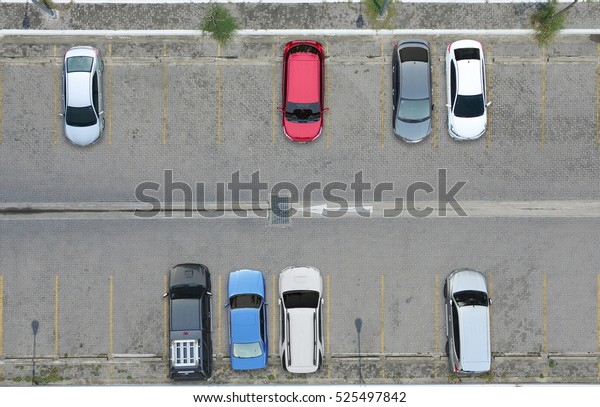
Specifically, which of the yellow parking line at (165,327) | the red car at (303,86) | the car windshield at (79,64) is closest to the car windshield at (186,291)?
the yellow parking line at (165,327)

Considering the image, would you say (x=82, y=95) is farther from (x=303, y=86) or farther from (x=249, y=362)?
(x=249, y=362)

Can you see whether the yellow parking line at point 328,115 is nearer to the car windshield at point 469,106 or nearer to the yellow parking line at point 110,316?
the car windshield at point 469,106

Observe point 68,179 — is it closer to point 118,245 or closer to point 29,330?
point 118,245

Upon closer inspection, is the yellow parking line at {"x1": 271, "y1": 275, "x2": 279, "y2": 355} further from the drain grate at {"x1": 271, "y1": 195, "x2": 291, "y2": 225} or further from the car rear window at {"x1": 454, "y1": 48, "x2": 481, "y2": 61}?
the car rear window at {"x1": 454, "y1": 48, "x2": 481, "y2": 61}

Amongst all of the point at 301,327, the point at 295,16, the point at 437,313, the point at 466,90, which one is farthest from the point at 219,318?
the point at 466,90
